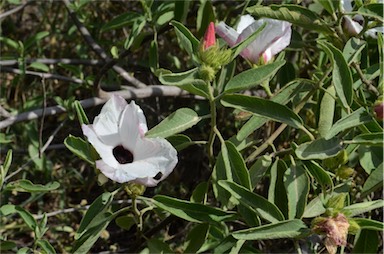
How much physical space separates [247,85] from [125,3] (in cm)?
125

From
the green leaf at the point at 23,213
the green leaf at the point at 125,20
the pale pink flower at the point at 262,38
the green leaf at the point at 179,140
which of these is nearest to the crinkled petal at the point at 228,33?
the pale pink flower at the point at 262,38

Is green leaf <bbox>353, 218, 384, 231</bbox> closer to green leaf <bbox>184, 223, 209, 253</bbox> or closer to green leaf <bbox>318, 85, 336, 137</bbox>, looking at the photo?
A: green leaf <bbox>318, 85, 336, 137</bbox>

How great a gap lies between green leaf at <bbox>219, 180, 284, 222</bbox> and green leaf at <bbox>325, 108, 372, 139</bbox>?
0.18 metres

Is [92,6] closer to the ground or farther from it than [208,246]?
farther from it

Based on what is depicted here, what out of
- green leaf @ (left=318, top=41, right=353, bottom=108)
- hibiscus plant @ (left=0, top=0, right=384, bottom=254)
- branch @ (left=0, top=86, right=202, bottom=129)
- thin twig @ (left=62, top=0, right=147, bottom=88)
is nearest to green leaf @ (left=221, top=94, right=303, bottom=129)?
hibiscus plant @ (left=0, top=0, right=384, bottom=254)

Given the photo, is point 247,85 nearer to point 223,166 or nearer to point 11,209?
point 223,166

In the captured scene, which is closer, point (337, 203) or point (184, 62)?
point (337, 203)

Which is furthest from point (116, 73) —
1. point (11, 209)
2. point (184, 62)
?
point (11, 209)

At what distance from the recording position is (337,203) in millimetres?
1242

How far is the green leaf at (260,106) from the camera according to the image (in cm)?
131

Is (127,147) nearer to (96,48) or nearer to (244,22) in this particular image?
(244,22)

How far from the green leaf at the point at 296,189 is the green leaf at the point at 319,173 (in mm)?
17

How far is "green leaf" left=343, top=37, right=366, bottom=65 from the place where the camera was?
1.39 metres

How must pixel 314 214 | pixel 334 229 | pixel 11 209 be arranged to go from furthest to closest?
pixel 11 209 → pixel 314 214 → pixel 334 229
